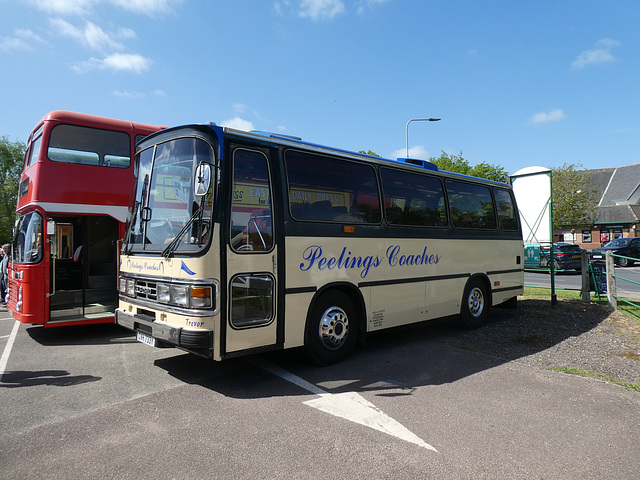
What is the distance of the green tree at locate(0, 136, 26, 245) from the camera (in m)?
38.4

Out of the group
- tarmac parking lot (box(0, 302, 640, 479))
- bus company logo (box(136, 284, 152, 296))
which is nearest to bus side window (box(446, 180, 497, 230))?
tarmac parking lot (box(0, 302, 640, 479))

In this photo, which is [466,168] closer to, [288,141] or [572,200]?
[572,200]

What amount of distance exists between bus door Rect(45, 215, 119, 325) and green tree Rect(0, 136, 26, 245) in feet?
114

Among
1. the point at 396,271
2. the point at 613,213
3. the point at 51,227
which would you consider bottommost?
the point at 396,271

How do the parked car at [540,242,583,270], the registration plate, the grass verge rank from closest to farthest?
1. the grass verge
2. the registration plate
3. the parked car at [540,242,583,270]

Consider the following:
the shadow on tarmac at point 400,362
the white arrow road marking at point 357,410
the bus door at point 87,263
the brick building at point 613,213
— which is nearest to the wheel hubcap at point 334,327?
the shadow on tarmac at point 400,362

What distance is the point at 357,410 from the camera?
176 inches

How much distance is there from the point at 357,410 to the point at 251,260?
200 centimetres

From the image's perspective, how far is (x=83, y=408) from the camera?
4.57 metres

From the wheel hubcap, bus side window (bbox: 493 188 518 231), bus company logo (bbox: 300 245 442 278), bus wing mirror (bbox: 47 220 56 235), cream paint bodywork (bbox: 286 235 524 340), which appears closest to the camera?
cream paint bodywork (bbox: 286 235 524 340)

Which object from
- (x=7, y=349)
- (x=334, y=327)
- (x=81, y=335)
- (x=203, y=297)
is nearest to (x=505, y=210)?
(x=334, y=327)

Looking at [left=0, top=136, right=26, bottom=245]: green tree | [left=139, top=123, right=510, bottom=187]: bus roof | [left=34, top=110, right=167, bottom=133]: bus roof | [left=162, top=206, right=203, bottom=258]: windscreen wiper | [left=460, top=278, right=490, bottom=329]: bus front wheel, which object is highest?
[left=0, top=136, right=26, bottom=245]: green tree

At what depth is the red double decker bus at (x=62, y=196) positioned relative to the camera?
25.1ft

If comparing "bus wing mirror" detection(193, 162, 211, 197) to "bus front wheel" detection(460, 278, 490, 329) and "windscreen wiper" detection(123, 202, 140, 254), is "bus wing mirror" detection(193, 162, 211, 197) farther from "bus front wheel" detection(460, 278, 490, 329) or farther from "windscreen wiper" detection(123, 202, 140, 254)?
"bus front wheel" detection(460, 278, 490, 329)
